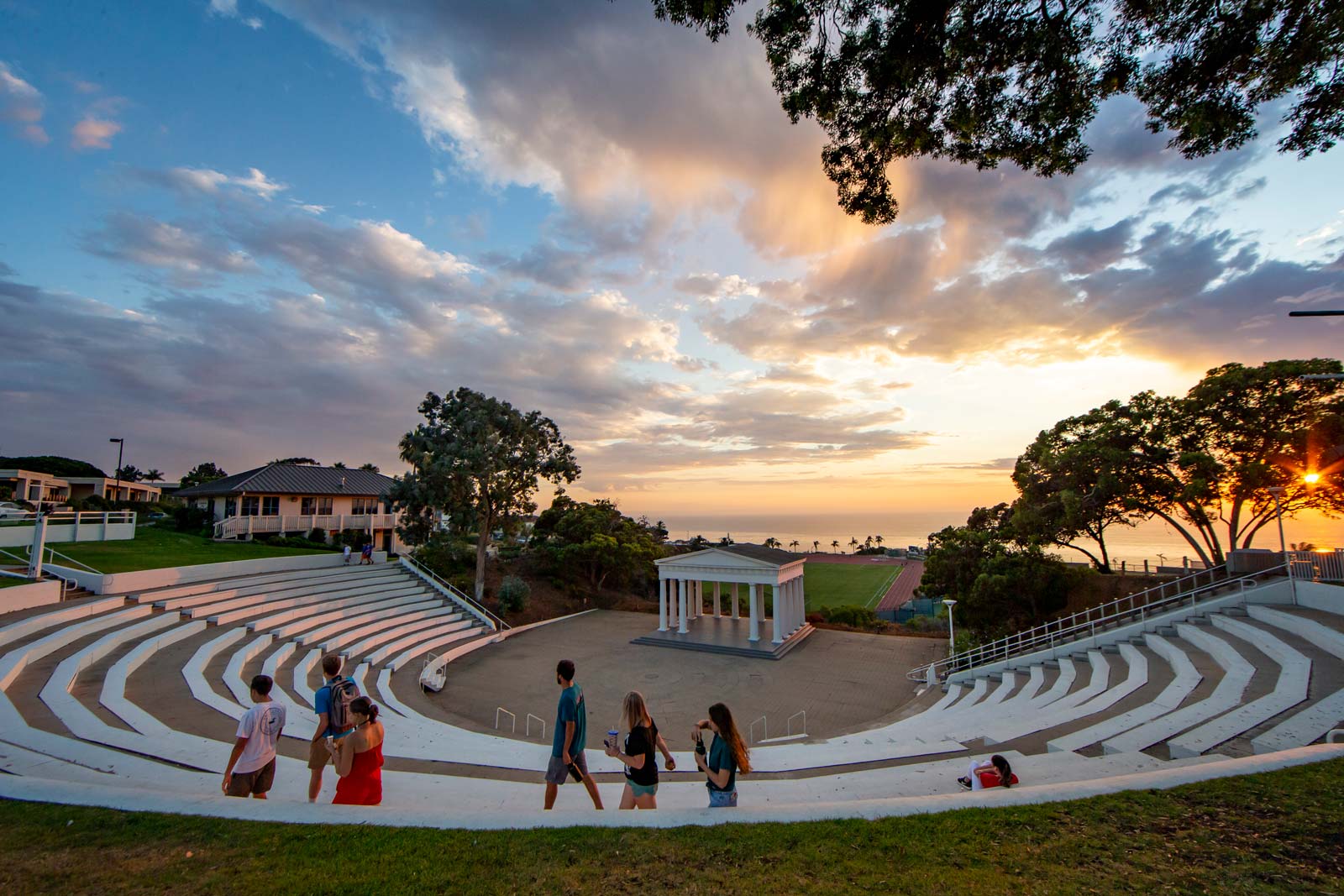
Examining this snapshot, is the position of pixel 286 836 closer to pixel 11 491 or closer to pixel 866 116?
pixel 866 116

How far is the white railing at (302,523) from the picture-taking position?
29.1 m

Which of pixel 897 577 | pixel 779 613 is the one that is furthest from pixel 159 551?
pixel 897 577

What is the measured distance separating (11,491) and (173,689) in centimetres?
4154

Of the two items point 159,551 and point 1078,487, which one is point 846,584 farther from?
point 159,551

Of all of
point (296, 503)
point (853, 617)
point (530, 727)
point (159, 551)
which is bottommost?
→ point (853, 617)

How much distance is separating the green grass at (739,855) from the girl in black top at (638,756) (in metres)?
0.73

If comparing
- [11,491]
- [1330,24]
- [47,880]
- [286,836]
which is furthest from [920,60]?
[11,491]

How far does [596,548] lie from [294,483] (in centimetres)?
1820

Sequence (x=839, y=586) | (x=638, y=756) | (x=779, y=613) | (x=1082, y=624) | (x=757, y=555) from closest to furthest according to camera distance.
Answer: (x=638, y=756) → (x=1082, y=624) → (x=779, y=613) → (x=757, y=555) → (x=839, y=586)

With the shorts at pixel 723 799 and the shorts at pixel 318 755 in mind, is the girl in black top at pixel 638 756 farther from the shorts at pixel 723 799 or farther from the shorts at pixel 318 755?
the shorts at pixel 318 755

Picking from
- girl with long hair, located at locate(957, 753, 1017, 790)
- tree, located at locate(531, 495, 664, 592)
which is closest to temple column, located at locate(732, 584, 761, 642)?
tree, located at locate(531, 495, 664, 592)

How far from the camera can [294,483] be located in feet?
107

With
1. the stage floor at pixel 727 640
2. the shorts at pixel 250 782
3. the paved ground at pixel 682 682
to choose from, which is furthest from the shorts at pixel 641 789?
the stage floor at pixel 727 640

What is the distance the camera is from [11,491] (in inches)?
1399
